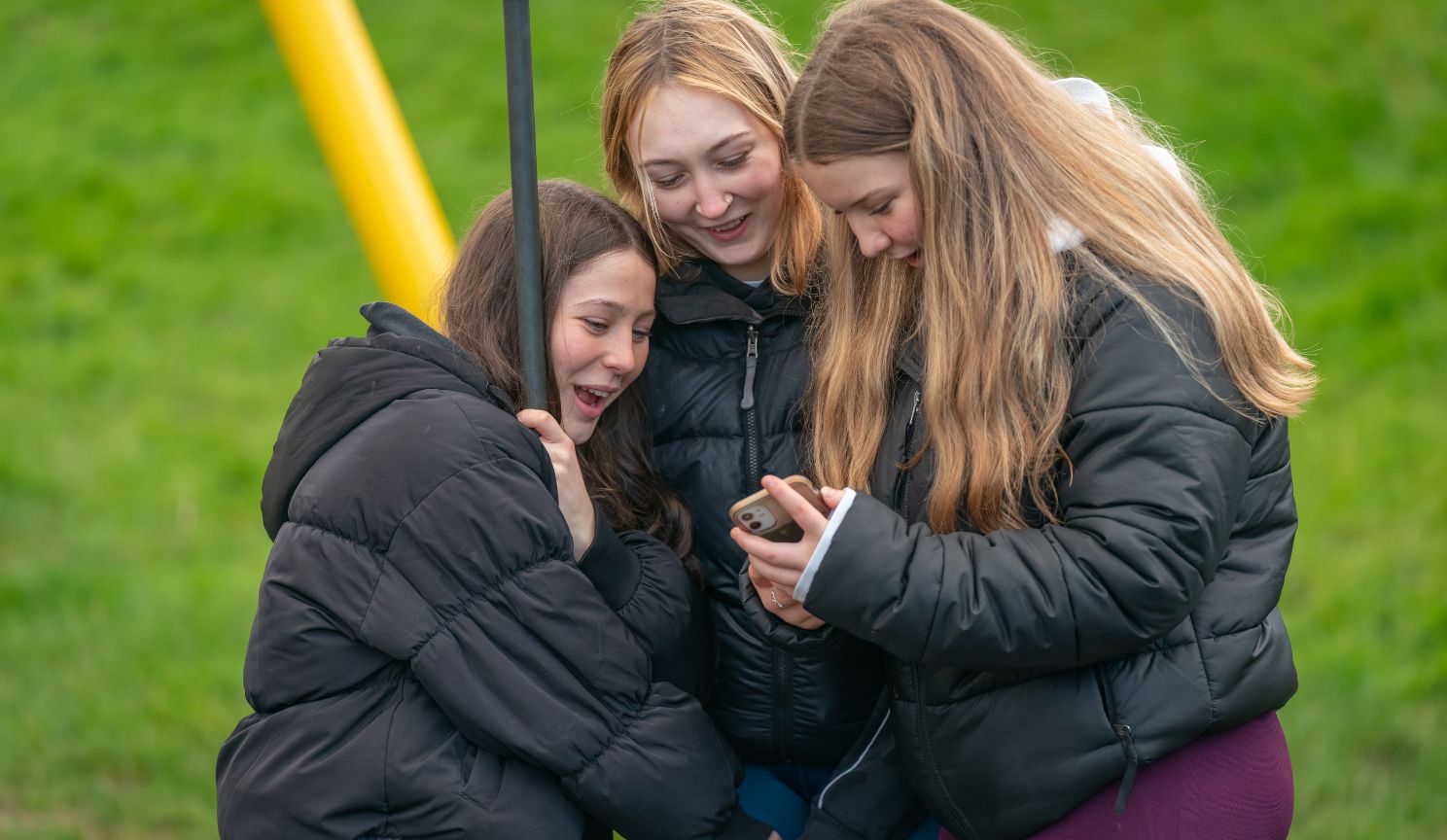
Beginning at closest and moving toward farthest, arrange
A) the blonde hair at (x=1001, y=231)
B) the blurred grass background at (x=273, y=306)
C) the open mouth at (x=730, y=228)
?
the blonde hair at (x=1001, y=231) < the open mouth at (x=730, y=228) < the blurred grass background at (x=273, y=306)

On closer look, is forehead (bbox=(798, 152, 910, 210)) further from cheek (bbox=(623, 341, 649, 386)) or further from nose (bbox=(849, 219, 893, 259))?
cheek (bbox=(623, 341, 649, 386))

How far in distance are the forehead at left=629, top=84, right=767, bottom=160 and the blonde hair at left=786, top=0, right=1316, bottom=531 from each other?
1.09 ft

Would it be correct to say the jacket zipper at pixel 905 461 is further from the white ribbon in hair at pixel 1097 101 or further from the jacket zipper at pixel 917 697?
the white ribbon in hair at pixel 1097 101

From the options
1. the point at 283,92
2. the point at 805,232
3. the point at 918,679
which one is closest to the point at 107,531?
the point at 283,92

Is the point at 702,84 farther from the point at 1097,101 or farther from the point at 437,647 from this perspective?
the point at 437,647

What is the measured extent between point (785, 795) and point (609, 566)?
23.9 inches

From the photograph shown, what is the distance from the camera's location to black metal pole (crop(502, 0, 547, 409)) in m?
2.22

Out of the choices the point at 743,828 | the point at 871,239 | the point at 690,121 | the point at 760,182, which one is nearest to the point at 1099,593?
the point at 871,239

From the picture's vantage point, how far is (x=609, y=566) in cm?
251

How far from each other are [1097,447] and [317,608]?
112cm

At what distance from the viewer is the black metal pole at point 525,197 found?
222cm

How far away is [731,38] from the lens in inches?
109

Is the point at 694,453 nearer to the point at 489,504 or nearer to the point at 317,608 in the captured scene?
the point at 489,504

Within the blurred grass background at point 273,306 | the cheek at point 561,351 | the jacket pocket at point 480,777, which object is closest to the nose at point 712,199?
the cheek at point 561,351
